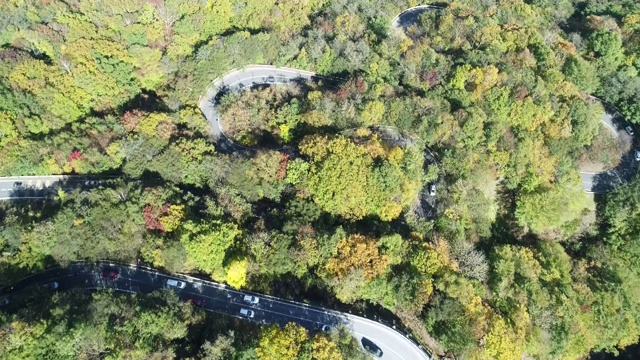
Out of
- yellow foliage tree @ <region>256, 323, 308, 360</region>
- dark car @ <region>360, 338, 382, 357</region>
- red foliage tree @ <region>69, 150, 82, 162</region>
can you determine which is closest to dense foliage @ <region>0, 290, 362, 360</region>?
yellow foliage tree @ <region>256, 323, 308, 360</region>

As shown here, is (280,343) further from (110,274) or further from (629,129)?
(629,129)

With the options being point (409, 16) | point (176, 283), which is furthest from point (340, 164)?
point (409, 16)

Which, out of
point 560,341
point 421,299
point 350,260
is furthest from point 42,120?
point 560,341

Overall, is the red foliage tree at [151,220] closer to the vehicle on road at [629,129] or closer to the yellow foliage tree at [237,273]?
the yellow foliage tree at [237,273]

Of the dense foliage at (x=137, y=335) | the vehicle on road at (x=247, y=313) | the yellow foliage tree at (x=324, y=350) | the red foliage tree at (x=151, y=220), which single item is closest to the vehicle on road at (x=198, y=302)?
the dense foliage at (x=137, y=335)

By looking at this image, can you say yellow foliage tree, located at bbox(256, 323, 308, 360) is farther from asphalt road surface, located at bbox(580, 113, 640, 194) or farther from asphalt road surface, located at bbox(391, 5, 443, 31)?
asphalt road surface, located at bbox(391, 5, 443, 31)

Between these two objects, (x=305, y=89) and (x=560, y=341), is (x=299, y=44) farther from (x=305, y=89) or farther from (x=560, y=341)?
(x=560, y=341)
